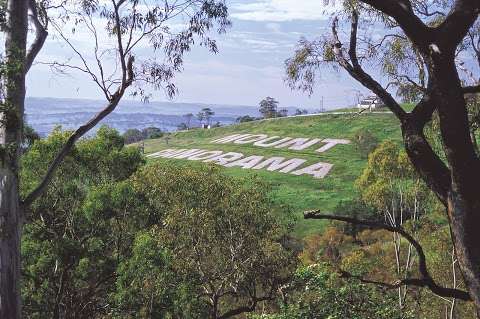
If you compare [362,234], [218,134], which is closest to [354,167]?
[362,234]

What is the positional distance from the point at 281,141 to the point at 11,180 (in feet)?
330

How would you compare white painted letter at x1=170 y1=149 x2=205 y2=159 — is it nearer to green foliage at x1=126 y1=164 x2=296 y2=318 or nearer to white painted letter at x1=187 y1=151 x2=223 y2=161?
white painted letter at x1=187 y1=151 x2=223 y2=161

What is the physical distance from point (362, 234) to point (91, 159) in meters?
29.7

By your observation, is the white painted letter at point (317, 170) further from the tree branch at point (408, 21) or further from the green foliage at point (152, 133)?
the tree branch at point (408, 21)

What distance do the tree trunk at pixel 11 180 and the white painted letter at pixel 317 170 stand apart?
248ft

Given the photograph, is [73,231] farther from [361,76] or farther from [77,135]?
[361,76]

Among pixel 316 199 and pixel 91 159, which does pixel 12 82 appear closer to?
pixel 91 159

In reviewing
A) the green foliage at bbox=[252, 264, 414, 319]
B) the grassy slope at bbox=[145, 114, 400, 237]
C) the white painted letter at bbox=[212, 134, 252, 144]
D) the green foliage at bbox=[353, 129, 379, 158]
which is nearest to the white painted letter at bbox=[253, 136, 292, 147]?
the grassy slope at bbox=[145, 114, 400, 237]

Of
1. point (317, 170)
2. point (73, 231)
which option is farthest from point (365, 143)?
point (73, 231)

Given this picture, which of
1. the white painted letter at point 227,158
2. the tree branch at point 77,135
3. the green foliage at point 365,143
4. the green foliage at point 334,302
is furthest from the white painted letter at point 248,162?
the green foliage at point 334,302

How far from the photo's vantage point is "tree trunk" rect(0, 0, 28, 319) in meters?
7.14

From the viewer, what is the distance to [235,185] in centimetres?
1783

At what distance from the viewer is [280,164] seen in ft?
302

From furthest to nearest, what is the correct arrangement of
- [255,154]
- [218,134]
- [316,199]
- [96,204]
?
[218,134], [255,154], [316,199], [96,204]
